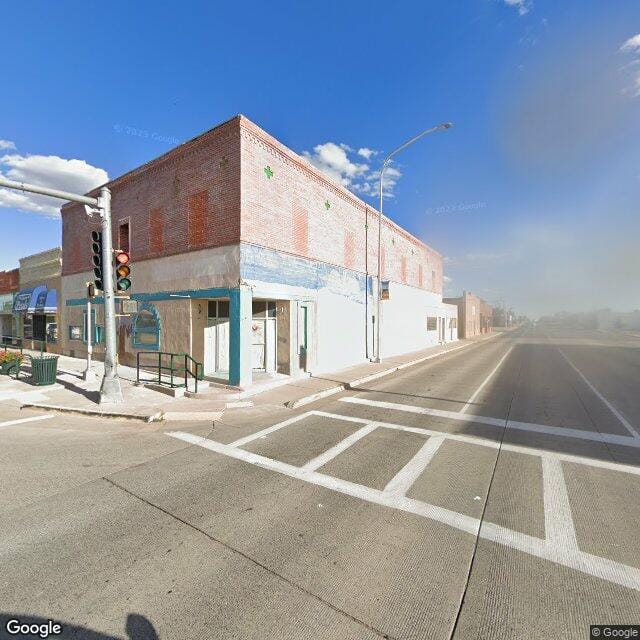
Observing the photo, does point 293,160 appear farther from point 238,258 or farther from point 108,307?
point 108,307

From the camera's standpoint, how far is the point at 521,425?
7594 mm

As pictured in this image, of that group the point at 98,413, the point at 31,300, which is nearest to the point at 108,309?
the point at 98,413

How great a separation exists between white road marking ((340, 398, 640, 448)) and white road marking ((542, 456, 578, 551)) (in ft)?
6.10

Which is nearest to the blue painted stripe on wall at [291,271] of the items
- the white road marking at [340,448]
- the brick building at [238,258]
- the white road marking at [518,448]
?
the brick building at [238,258]

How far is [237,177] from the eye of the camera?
11180mm

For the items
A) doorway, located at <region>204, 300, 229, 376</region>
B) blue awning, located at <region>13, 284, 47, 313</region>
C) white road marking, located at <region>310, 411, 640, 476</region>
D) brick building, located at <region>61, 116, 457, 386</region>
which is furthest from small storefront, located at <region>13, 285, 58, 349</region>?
white road marking, located at <region>310, 411, 640, 476</region>

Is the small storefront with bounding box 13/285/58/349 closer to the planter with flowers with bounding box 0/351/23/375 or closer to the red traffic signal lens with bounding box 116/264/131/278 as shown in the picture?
the planter with flowers with bounding box 0/351/23/375

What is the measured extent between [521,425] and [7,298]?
32.4 m

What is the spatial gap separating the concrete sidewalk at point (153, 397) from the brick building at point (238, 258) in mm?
1140

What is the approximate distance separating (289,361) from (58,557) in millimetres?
10052

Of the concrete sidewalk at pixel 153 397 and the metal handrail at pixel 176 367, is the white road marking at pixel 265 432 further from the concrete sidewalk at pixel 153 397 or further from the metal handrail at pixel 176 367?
the metal handrail at pixel 176 367

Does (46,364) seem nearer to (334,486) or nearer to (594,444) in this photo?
(334,486)

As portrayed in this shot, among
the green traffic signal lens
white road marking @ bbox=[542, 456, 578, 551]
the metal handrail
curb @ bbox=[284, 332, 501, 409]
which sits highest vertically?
the green traffic signal lens

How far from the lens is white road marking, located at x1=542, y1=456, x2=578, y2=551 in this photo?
3578 mm
